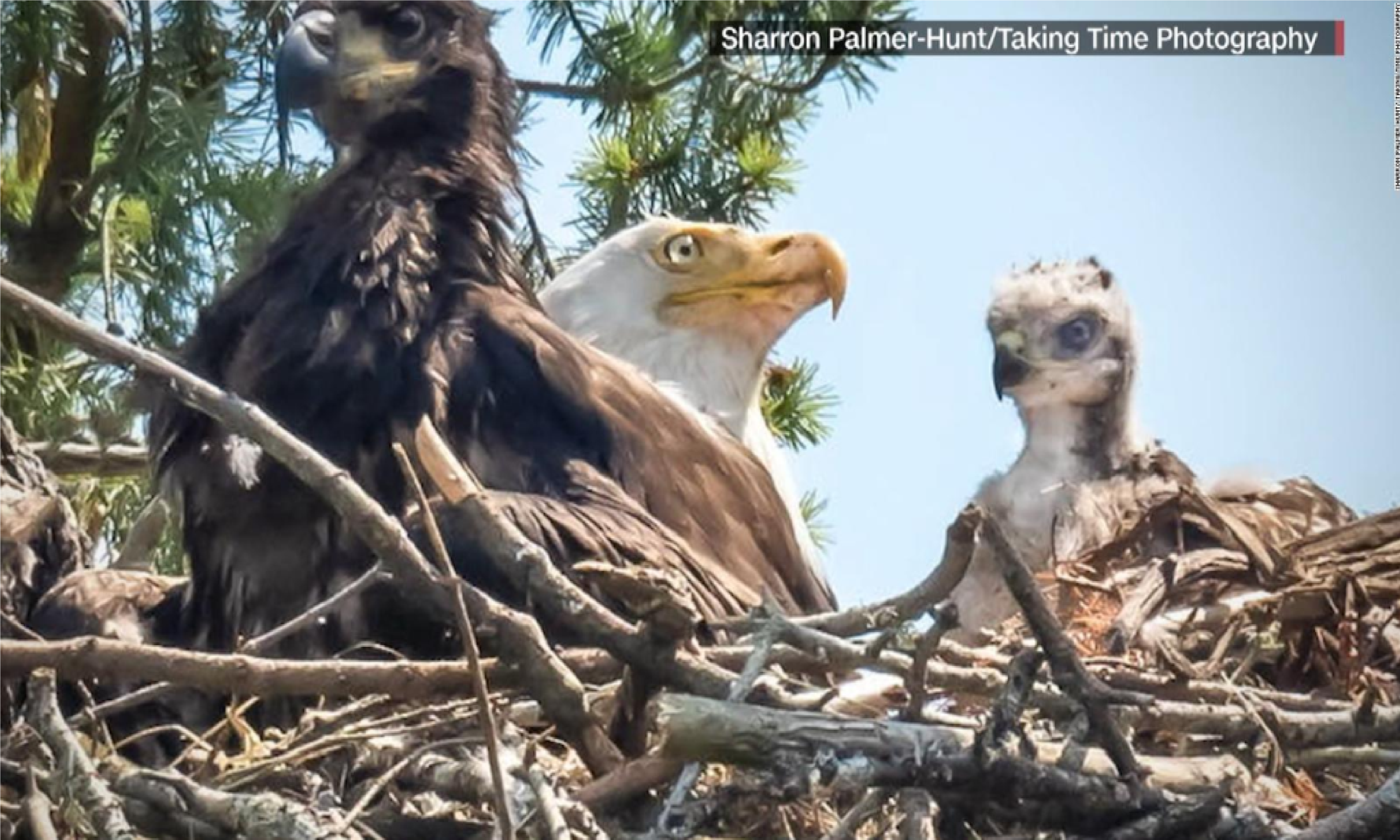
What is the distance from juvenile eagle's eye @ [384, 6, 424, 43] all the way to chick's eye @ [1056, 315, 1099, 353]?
2.20 m

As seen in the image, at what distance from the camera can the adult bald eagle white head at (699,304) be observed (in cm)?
559

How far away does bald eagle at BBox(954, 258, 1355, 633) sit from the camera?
5.00 m

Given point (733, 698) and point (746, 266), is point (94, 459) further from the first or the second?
point (733, 698)

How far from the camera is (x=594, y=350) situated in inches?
184

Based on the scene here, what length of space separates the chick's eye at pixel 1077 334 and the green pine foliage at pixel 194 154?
0.58m

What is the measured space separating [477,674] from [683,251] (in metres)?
2.89

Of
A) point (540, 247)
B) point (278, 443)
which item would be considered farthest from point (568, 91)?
point (278, 443)

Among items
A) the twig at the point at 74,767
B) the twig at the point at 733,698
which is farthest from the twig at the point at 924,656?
the twig at the point at 74,767

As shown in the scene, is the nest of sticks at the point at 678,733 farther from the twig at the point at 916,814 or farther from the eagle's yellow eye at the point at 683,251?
the eagle's yellow eye at the point at 683,251

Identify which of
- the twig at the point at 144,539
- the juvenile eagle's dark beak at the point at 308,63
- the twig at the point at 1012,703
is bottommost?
the twig at the point at 1012,703

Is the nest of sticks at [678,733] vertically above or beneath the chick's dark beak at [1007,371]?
beneath

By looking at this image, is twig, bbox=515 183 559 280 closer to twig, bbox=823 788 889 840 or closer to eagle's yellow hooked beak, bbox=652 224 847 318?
eagle's yellow hooked beak, bbox=652 224 847 318

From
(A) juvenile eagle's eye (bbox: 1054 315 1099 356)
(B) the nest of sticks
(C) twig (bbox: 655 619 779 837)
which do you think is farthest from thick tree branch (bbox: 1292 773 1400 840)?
(A) juvenile eagle's eye (bbox: 1054 315 1099 356)

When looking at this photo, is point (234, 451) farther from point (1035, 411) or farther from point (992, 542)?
point (1035, 411)
